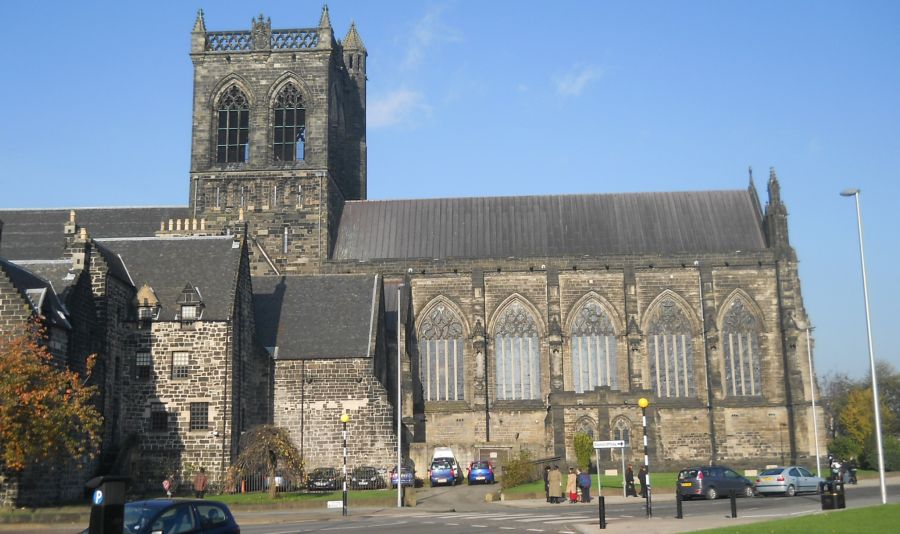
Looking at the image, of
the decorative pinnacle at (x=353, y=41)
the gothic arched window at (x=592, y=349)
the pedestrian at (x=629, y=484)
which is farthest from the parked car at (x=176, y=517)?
the decorative pinnacle at (x=353, y=41)

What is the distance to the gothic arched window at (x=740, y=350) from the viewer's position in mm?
58156

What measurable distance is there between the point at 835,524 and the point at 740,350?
128ft

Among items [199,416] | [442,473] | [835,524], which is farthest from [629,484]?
[835,524]

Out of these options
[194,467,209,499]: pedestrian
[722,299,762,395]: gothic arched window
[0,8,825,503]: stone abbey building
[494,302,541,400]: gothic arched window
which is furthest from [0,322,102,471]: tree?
[722,299,762,395]: gothic arched window

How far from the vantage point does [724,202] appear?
2500 inches

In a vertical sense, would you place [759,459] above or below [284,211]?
below

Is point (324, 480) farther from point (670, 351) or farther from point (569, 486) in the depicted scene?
point (670, 351)

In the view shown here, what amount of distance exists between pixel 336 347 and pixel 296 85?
72.8 feet

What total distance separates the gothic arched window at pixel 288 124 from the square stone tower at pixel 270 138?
6cm

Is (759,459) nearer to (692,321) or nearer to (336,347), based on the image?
(692,321)

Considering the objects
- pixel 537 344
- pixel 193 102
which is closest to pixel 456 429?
pixel 537 344

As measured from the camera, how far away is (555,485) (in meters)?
35.6

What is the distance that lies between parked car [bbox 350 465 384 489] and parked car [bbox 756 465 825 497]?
53.3 feet

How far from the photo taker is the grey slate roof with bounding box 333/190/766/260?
6075 centimetres
